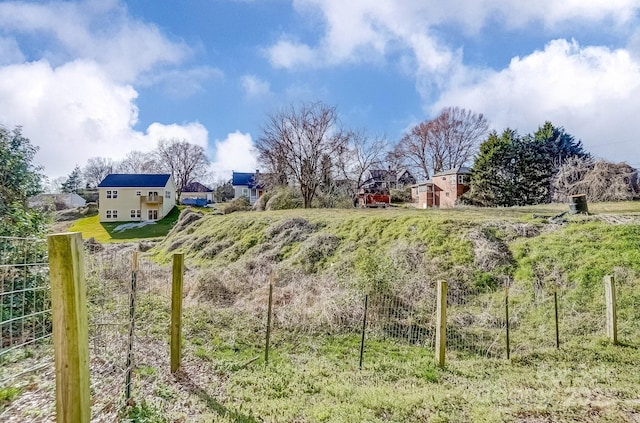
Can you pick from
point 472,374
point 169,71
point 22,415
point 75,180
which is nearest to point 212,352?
point 22,415

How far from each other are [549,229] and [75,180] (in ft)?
193

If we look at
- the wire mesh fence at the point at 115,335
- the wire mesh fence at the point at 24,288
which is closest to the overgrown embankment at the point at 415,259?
the wire mesh fence at the point at 115,335

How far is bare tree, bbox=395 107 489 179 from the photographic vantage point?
123 ft

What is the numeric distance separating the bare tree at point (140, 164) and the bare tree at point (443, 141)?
34.2 metres

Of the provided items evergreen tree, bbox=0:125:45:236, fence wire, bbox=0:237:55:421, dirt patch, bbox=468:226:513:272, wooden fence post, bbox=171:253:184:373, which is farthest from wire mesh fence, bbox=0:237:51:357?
dirt patch, bbox=468:226:513:272

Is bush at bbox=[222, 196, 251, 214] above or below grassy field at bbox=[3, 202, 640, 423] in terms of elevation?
above

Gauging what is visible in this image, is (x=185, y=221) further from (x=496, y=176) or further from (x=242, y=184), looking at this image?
(x=242, y=184)

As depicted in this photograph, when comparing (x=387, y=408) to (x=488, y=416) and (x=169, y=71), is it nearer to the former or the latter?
(x=488, y=416)

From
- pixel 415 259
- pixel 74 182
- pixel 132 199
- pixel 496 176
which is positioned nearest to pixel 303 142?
pixel 496 176

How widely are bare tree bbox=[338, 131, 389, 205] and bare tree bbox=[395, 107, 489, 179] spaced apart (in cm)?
833

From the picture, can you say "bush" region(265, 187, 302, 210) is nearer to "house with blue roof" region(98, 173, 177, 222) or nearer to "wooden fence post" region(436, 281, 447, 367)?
"house with blue roof" region(98, 173, 177, 222)

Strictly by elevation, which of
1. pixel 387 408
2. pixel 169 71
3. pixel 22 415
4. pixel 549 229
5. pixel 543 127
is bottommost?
pixel 387 408

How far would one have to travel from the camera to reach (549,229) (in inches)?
397

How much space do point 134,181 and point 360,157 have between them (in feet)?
82.3
